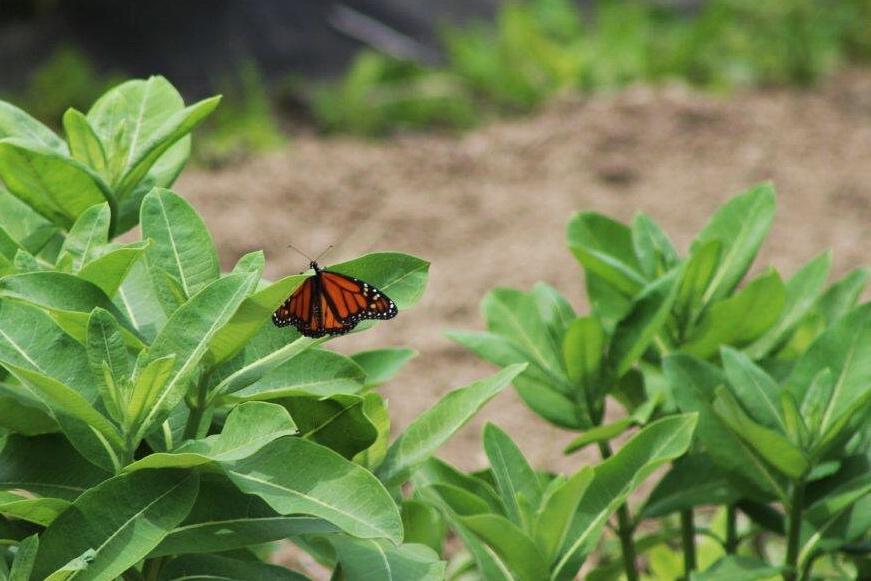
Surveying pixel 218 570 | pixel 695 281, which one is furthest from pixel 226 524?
pixel 695 281

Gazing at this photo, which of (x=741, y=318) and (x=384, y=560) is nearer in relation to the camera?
(x=384, y=560)

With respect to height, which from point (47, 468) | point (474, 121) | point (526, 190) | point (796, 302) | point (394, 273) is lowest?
point (47, 468)

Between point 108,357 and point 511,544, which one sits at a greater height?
point 108,357

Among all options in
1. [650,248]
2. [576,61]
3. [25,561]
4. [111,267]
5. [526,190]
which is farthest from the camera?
[576,61]

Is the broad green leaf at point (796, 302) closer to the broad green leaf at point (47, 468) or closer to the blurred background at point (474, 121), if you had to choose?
the broad green leaf at point (47, 468)

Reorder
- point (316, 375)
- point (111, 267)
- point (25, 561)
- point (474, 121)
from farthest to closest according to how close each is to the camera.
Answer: point (474, 121) → point (316, 375) → point (111, 267) → point (25, 561)

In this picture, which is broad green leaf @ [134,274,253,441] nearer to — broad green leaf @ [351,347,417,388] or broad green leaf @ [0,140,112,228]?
broad green leaf @ [0,140,112,228]

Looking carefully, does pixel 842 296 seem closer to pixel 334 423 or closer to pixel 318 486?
pixel 334 423
